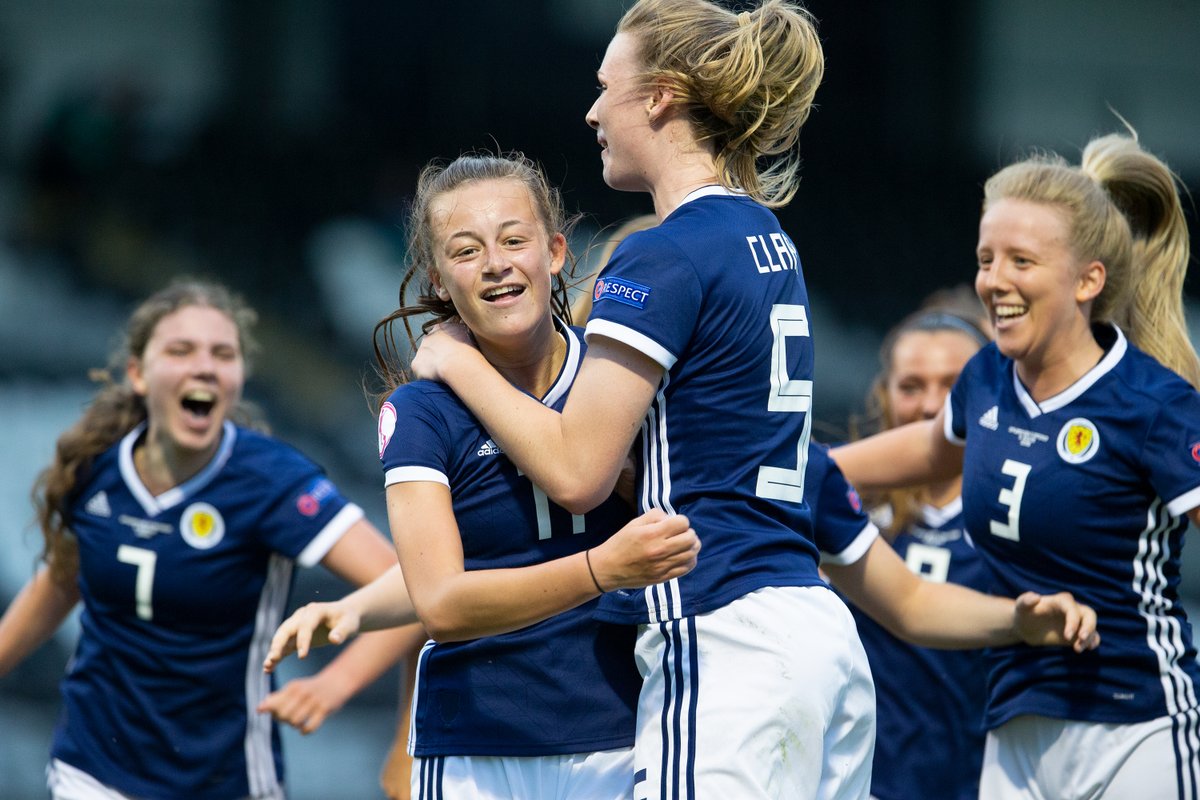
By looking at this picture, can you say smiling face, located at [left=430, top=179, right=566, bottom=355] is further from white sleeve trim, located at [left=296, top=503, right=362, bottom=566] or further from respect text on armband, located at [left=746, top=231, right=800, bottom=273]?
white sleeve trim, located at [left=296, top=503, right=362, bottom=566]

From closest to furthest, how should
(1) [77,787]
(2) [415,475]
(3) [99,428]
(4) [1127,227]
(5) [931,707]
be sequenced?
(2) [415,475], (4) [1127,227], (1) [77,787], (5) [931,707], (3) [99,428]

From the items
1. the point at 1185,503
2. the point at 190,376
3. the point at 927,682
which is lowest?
the point at 927,682

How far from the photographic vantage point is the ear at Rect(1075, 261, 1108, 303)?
10.4 ft

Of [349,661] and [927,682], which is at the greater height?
[349,661]

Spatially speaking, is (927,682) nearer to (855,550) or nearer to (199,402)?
(855,550)

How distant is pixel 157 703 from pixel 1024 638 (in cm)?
213

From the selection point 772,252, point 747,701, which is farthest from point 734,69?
point 747,701

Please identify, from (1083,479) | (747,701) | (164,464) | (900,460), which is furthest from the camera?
(164,464)

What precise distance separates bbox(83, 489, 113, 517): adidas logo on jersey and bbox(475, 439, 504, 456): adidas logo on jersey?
1.82 m

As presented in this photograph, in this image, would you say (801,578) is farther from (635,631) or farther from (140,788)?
(140,788)

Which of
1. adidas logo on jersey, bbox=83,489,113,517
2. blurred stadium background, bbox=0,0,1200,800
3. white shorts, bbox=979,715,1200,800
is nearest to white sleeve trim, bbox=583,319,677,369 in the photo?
white shorts, bbox=979,715,1200,800

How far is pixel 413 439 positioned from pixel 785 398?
58cm

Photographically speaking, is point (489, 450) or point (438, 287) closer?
point (489, 450)

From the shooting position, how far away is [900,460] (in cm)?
352
